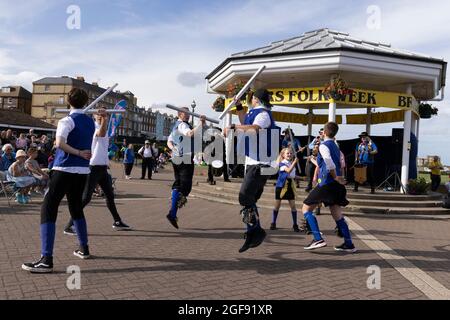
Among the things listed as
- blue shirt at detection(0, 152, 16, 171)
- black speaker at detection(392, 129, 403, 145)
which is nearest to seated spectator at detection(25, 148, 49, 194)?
blue shirt at detection(0, 152, 16, 171)

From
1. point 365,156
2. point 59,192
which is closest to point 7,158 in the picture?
point 59,192

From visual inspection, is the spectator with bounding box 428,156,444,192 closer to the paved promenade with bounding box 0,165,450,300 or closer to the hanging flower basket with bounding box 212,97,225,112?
the hanging flower basket with bounding box 212,97,225,112

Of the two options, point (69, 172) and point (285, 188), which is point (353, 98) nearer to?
point (285, 188)

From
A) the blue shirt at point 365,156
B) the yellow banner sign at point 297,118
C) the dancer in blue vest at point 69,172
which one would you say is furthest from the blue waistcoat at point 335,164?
the yellow banner sign at point 297,118

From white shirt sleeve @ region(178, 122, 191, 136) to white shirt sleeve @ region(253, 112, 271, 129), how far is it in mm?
1638

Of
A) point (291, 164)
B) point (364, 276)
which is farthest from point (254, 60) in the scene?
point (364, 276)

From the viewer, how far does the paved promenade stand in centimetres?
396

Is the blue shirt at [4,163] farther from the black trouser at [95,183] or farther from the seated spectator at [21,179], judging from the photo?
the black trouser at [95,183]

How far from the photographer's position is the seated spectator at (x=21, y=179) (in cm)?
938

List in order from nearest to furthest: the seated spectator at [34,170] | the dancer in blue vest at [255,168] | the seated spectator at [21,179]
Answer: the dancer in blue vest at [255,168]
the seated spectator at [21,179]
the seated spectator at [34,170]

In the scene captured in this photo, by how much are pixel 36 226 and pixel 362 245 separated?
225 inches

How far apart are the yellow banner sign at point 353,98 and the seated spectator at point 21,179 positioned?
7.85m
